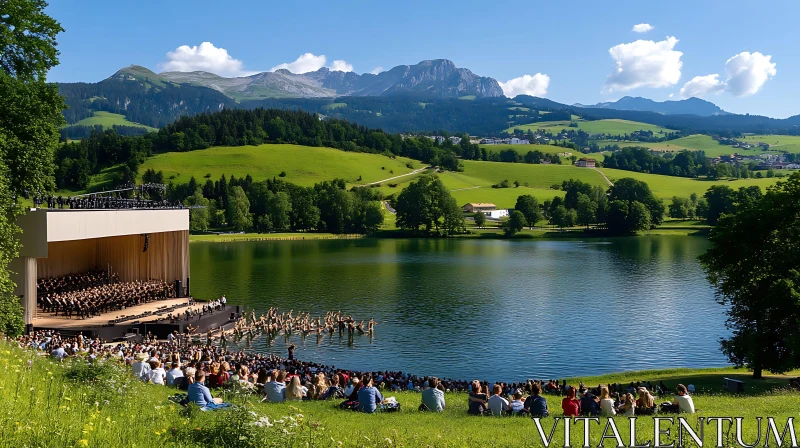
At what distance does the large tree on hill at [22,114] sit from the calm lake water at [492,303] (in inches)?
408

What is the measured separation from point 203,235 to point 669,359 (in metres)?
69.5

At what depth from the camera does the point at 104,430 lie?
7234mm

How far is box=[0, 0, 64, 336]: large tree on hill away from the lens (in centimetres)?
1866

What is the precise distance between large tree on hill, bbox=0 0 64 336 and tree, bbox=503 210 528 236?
71.5 m

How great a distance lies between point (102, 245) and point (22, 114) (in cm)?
1652

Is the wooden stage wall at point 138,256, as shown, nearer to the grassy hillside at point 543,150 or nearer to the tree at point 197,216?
the tree at point 197,216

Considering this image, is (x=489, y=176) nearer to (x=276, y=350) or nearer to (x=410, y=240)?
(x=410, y=240)

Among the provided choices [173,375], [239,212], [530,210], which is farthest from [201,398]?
[530,210]

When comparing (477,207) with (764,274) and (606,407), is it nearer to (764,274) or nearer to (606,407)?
(764,274)

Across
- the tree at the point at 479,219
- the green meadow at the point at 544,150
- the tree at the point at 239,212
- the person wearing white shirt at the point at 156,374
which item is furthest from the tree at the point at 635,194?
the person wearing white shirt at the point at 156,374

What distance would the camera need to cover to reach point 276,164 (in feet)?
387

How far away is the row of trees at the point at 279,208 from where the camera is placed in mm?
91750

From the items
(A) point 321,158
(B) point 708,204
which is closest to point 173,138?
(A) point 321,158

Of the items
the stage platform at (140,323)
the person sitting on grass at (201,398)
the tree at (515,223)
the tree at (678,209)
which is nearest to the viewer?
the person sitting on grass at (201,398)
